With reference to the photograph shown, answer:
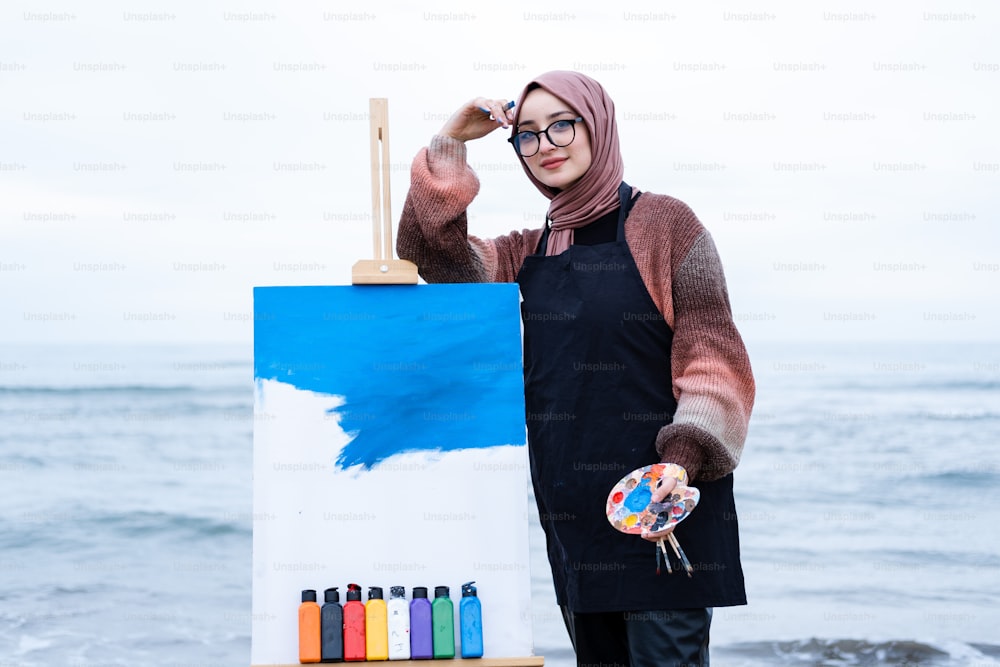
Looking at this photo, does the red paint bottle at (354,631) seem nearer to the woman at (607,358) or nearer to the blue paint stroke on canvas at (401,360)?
the blue paint stroke on canvas at (401,360)

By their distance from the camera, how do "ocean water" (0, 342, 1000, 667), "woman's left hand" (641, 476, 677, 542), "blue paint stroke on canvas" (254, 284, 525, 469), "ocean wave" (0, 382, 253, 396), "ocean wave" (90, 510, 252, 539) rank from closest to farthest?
"woman's left hand" (641, 476, 677, 542), "blue paint stroke on canvas" (254, 284, 525, 469), "ocean water" (0, 342, 1000, 667), "ocean wave" (90, 510, 252, 539), "ocean wave" (0, 382, 253, 396)

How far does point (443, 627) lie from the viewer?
201 centimetres

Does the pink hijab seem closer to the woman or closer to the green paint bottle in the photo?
the woman

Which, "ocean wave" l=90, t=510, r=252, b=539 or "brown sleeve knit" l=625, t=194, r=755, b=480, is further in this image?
"ocean wave" l=90, t=510, r=252, b=539

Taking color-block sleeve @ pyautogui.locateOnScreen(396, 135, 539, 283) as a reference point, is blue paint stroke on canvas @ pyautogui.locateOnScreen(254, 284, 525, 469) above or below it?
below

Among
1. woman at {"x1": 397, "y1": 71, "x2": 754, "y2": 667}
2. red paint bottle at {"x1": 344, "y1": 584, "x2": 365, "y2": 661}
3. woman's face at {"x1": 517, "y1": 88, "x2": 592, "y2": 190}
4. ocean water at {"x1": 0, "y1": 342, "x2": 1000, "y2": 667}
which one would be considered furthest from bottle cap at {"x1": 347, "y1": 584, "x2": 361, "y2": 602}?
ocean water at {"x1": 0, "y1": 342, "x2": 1000, "y2": 667}

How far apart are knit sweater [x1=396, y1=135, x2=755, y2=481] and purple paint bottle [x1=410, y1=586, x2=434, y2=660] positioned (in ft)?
1.80

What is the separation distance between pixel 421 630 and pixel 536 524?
6.10 m

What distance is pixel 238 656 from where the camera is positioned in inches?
189

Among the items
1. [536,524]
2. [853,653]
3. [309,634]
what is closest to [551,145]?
[309,634]

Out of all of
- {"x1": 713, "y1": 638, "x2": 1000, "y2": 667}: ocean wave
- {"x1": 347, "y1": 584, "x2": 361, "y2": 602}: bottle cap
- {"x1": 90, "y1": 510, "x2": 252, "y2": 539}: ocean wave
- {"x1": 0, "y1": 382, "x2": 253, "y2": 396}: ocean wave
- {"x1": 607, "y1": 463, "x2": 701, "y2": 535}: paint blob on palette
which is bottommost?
{"x1": 713, "y1": 638, "x2": 1000, "y2": 667}: ocean wave

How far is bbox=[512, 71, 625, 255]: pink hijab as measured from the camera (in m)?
2.09

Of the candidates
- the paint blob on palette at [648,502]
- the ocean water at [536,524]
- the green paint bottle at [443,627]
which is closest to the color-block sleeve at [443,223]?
the paint blob on palette at [648,502]

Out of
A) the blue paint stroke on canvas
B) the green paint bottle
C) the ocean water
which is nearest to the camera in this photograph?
the green paint bottle
